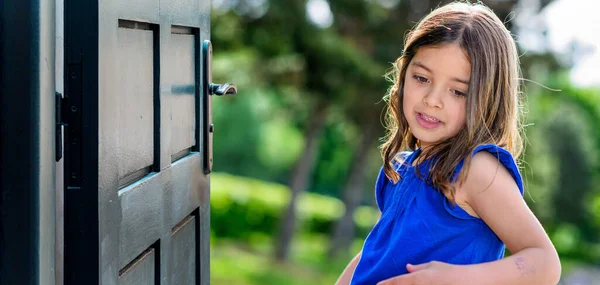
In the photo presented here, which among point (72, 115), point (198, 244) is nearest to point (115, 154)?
point (72, 115)

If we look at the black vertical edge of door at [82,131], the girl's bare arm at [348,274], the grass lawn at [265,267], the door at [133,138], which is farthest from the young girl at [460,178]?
the grass lawn at [265,267]

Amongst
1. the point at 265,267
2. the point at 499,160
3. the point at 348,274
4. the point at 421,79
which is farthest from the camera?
the point at 265,267

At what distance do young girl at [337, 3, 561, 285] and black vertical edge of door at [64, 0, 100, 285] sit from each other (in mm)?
581

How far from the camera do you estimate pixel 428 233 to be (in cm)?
163

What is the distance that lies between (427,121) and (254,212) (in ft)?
69.3

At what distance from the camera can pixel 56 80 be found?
127 cm

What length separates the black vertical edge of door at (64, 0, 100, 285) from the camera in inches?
51.0

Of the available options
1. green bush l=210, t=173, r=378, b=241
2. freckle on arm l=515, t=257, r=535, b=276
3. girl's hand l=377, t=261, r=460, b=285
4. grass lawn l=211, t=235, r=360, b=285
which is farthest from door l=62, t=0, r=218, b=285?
green bush l=210, t=173, r=378, b=241

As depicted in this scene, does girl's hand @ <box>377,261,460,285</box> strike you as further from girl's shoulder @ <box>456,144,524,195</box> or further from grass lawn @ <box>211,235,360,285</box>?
grass lawn @ <box>211,235,360,285</box>

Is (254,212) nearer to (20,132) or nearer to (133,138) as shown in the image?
(133,138)

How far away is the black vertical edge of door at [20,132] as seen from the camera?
120 centimetres

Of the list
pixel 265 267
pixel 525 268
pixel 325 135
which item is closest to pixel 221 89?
pixel 525 268

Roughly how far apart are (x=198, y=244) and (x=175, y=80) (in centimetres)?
53

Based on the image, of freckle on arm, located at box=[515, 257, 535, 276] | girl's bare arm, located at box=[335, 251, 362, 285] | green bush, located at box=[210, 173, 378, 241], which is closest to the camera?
freckle on arm, located at box=[515, 257, 535, 276]
